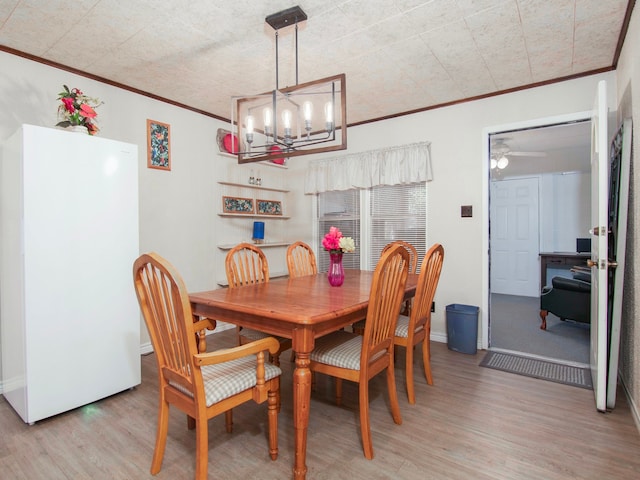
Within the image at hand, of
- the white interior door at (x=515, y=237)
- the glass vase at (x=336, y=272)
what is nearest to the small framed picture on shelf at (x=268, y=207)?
the glass vase at (x=336, y=272)

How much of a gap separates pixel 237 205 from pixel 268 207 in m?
0.52

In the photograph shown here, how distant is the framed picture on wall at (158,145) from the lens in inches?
129

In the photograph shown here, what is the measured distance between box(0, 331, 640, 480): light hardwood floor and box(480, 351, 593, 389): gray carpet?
0.61ft

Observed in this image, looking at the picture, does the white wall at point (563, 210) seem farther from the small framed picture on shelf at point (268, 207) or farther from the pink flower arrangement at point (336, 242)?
the pink flower arrangement at point (336, 242)

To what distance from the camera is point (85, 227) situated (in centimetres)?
220

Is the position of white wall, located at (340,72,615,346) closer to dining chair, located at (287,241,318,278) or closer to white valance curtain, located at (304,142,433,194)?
white valance curtain, located at (304,142,433,194)

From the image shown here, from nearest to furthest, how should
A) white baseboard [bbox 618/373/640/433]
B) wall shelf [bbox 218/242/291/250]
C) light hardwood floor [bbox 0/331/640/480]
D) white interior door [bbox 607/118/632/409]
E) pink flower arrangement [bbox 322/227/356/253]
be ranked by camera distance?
light hardwood floor [bbox 0/331/640/480]
white baseboard [bbox 618/373/640/433]
white interior door [bbox 607/118/632/409]
pink flower arrangement [bbox 322/227/356/253]
wall shelf [bbox 218/242/291/250]

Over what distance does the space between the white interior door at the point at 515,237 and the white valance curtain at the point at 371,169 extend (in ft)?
9.74

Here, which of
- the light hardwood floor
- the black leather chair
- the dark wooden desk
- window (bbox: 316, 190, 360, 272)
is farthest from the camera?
the dark wooden desk

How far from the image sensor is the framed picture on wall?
3.28m

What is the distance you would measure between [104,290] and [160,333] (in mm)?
1070

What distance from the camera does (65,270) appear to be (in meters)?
2.13

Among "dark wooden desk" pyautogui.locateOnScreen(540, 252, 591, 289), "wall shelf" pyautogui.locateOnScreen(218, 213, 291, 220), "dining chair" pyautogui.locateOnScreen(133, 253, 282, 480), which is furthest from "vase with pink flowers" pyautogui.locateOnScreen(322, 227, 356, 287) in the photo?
"dark wooden desk" pyautogui.locateOnScreen(540, 252, 591, 289)

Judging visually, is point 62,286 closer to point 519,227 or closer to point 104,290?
point 104,290
